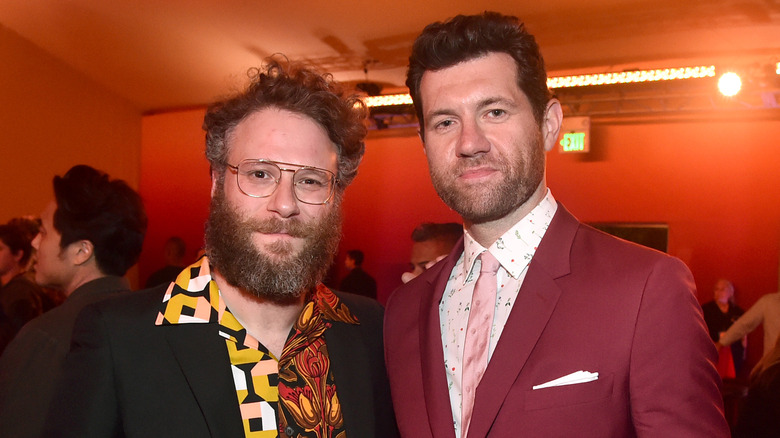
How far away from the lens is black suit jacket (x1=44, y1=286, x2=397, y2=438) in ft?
4.88

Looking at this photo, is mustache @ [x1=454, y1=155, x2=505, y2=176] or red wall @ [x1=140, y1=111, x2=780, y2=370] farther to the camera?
red wall @ [x1=140, y1=111, x2=780, y2=370]

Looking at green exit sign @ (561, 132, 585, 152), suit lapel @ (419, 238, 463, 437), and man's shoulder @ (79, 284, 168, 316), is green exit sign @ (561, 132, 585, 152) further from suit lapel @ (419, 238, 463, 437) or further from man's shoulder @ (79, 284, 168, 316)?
man's shoulder @ (79, 284, 168, 316)

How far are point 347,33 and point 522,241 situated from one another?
6.18 meters

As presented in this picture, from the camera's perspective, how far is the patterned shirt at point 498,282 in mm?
1566

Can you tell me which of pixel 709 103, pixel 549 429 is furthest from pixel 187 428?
pixel 709 103

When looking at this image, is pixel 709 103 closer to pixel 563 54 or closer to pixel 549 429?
pixel 563 54

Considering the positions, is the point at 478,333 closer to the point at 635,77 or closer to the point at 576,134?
the point at 635,77

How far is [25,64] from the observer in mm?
8758

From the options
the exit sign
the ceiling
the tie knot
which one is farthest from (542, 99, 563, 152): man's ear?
the exit sign

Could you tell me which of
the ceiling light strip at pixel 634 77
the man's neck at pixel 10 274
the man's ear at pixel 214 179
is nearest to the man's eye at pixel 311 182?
the man's ear at pixel 214 179

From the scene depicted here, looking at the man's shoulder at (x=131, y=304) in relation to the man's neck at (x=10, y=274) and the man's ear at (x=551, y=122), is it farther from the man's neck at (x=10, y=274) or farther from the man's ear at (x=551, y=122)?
the man's neck at (x=10, y=274)

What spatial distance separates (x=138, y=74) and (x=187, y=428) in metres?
9.24

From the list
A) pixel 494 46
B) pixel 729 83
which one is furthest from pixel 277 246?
pixel 729 83

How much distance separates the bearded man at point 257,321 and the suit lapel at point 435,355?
240 mm
